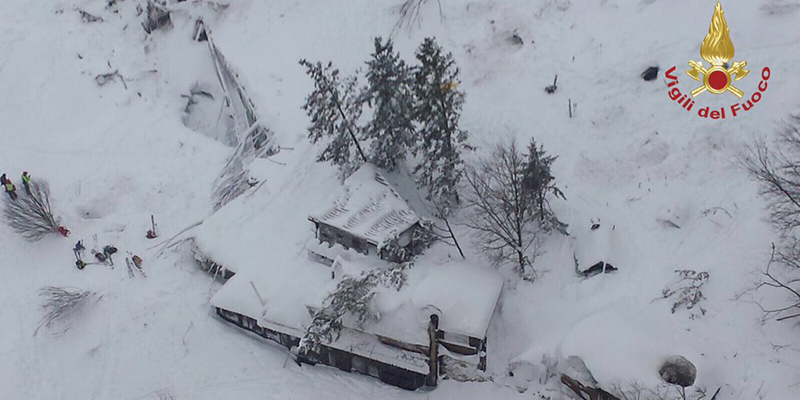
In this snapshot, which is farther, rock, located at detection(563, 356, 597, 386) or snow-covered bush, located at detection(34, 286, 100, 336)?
snow-covered bush, located at detection(34, 286, 100, 336)

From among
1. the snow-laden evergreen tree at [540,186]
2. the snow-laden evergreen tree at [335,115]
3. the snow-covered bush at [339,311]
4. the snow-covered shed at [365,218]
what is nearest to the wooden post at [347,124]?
the snow-laden evergreen tree at [335,115]

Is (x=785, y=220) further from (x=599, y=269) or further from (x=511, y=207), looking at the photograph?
(x=511, y=207)

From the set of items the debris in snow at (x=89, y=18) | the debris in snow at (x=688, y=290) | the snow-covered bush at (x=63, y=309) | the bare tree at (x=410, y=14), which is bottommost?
the snow-covered bush at (x=63, y=309)

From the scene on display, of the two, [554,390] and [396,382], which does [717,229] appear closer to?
[554,390]

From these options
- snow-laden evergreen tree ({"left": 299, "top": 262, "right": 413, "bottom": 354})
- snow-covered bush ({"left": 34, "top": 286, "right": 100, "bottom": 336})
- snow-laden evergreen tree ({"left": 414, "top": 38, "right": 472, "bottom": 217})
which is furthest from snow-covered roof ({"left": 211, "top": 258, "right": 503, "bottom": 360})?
snow-covered bush ({"left": 34, "top": 286, "right": 100, "bottom": 336})

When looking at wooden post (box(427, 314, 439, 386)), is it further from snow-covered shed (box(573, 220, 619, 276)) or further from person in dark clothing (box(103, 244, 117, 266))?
person in dark clothing (box(103, 244, 117, 266))

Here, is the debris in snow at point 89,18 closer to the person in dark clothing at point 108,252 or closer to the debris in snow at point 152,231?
the debris in snow at point 152,231
